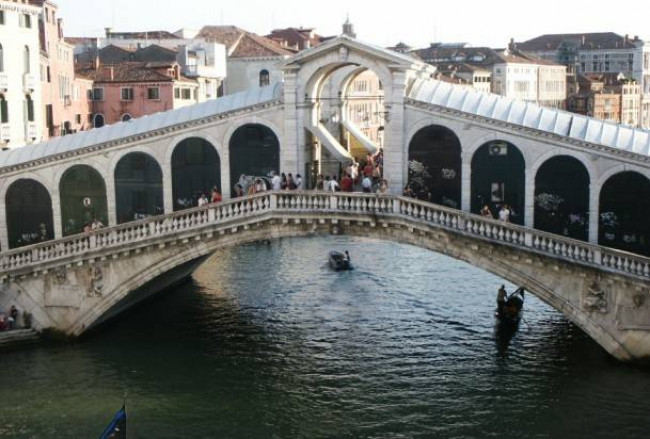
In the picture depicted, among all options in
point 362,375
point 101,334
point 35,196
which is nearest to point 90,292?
point 101,334

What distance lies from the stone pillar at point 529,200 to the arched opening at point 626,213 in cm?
197

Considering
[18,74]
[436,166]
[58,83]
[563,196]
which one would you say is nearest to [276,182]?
[436,166]

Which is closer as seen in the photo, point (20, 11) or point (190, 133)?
point (190, 133)

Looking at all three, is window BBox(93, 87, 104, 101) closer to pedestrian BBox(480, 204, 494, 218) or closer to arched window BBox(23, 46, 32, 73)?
arched window BBox(23, 46, 32, 73)

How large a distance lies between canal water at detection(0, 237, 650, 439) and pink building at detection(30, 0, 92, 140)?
18460 millimetres

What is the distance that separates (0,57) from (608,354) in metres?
25.9

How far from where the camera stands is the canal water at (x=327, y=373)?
2672 centimetres

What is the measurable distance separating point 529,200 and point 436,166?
2.97m

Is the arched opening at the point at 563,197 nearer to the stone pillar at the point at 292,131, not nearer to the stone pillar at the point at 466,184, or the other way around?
the stone pillar at the point at 466,184

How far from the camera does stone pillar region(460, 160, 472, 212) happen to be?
1246 inches

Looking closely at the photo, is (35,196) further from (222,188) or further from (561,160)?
(561,160)

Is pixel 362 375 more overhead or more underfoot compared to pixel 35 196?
more underfoot

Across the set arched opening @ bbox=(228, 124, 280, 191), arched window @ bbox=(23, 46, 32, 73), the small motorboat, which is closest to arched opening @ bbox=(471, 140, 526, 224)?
arched opening @ bbox=(228, 124, 280, 191)

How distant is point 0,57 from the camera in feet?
137
